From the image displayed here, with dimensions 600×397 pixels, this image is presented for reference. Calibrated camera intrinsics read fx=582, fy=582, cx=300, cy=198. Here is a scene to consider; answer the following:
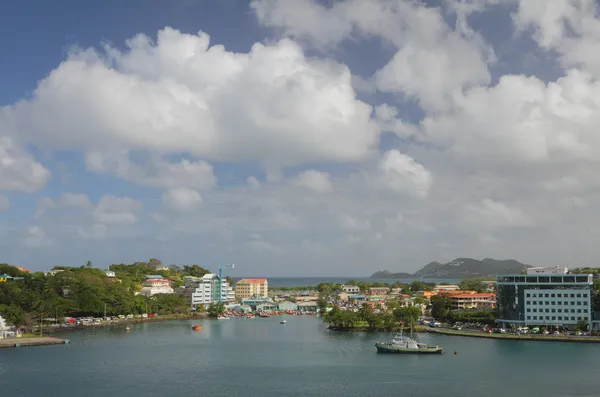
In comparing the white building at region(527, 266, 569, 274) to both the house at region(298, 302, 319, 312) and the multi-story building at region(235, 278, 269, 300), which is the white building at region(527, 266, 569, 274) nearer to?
the house at region(298, 302, 319, 312)

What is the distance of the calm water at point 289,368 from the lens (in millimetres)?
22047

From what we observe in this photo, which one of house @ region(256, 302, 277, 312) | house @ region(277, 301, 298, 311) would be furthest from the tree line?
house @ region(277, 301, 298, 311)

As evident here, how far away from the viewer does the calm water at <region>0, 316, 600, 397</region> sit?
22047 millimetres

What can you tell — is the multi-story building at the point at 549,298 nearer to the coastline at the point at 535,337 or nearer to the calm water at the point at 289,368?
the coastline at the point at 535,337

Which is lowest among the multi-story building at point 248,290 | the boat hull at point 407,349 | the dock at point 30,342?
the multi-story building at point 248,290

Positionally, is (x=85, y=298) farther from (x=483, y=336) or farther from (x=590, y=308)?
(x=590, y=308)

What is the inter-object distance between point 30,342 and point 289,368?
16.6 m

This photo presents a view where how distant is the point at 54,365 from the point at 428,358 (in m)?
18.1

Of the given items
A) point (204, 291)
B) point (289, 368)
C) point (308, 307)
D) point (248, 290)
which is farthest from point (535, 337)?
point (248, 290)

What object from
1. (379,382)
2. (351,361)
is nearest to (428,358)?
(351,361)

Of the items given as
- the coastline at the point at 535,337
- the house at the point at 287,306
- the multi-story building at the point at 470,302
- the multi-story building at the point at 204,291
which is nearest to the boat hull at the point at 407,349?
the coastline at the point at 535,337

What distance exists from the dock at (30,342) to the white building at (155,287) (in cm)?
2640

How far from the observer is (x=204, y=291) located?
2586 inches

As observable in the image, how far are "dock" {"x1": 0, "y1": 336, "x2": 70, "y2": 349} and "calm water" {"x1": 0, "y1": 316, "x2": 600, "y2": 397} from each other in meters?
0.98
